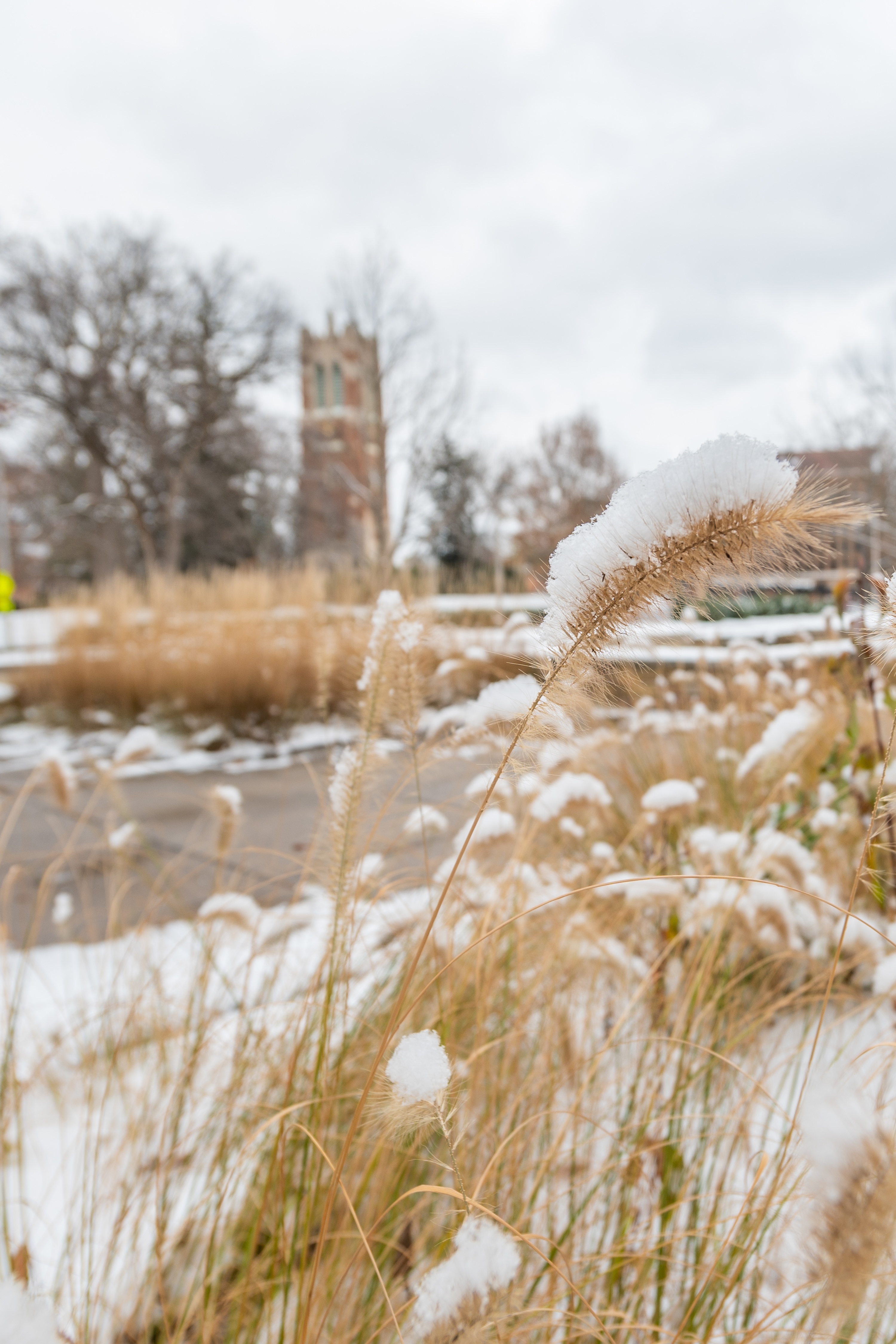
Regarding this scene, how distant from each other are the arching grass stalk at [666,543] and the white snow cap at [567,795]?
81 centimetres

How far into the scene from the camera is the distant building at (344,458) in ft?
66.1

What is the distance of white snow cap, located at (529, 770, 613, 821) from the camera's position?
4.20 feet

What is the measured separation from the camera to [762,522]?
0.44 meters

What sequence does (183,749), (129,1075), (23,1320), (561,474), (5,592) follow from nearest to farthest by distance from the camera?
(23,1320) → (129,1075) → (183,749) → (5,592) → (561,474)

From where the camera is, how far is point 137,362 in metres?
24.1

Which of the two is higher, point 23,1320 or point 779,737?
point 779,737

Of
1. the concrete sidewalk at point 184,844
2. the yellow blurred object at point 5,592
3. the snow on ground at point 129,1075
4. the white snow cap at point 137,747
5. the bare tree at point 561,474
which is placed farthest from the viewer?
the bare tree at point 561,474

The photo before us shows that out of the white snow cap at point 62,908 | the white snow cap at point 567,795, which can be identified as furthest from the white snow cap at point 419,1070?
the white snow cap at point 62,908

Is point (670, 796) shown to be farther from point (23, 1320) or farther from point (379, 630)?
point (23, 1320)

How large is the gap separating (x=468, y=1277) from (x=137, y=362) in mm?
27240

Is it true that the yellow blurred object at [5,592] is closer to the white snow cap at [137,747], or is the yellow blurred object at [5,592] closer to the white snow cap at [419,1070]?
the white snow cap at [137,747]

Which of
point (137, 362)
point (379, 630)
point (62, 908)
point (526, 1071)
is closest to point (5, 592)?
point (62, 908)

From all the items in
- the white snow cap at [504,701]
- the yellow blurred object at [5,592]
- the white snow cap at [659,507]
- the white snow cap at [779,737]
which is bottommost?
the white snow cap at [779,737]

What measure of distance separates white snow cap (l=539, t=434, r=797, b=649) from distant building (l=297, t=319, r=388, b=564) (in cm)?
1603
